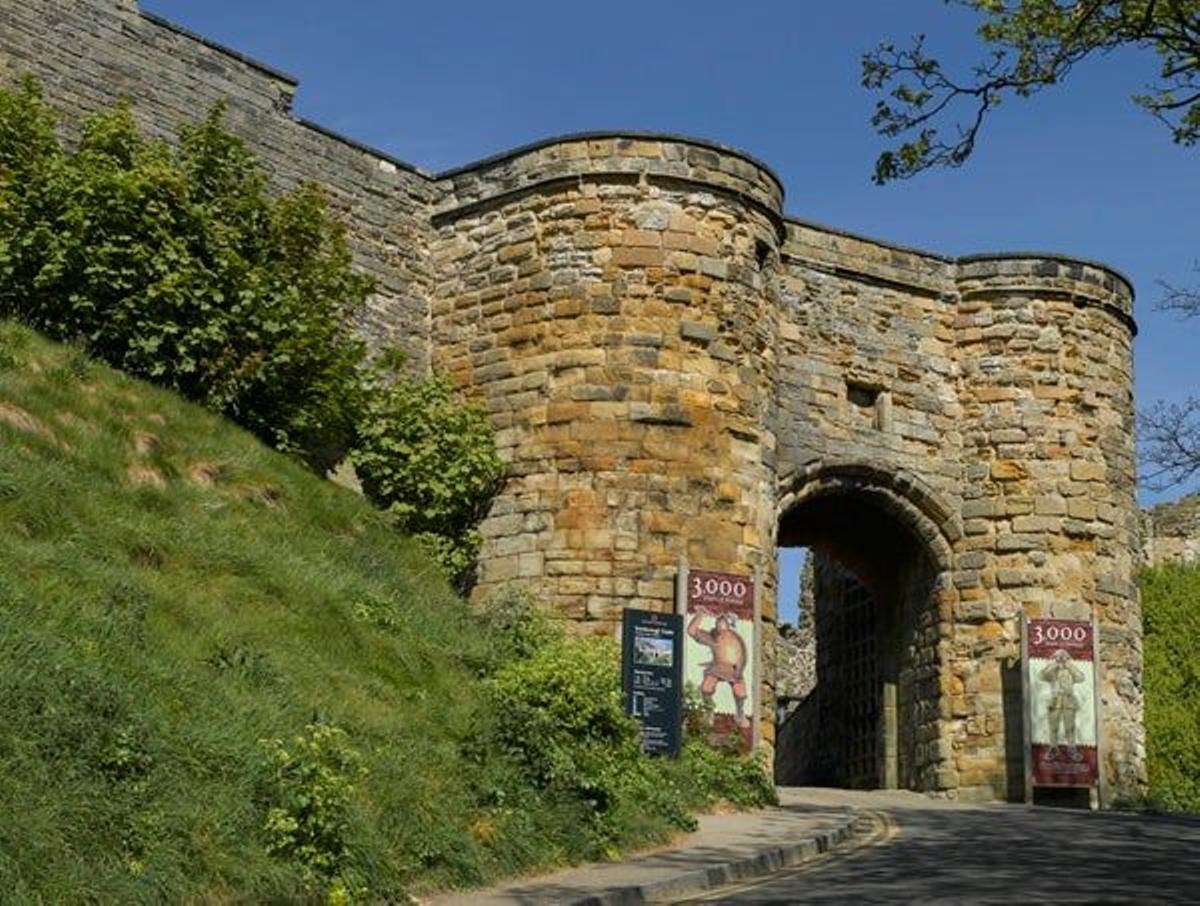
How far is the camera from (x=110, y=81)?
759 inches

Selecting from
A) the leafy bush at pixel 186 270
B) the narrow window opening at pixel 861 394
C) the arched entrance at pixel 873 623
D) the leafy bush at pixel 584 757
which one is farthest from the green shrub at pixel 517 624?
the narrow window opening at pixel 861 394

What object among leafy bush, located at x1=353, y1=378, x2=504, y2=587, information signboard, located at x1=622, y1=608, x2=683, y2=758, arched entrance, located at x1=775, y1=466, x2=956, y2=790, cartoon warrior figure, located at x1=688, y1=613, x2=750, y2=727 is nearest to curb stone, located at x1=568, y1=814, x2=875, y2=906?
information signboard, located at x1=622, y1=608, x2=683, y2=758

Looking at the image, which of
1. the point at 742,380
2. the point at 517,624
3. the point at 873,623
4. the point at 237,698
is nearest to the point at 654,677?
the point at 517,624

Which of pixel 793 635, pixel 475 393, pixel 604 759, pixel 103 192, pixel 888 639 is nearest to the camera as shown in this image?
pixel 604 759

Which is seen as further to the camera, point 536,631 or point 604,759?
point 536,631

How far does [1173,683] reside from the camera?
27578mm

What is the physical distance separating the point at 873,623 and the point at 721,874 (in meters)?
14.2

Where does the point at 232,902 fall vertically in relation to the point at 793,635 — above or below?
below

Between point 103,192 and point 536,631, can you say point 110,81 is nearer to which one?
point 103,192

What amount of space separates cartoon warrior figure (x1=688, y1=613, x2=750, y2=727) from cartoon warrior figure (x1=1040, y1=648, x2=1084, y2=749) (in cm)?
518

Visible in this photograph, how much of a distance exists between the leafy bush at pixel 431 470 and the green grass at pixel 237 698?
1.54 metres

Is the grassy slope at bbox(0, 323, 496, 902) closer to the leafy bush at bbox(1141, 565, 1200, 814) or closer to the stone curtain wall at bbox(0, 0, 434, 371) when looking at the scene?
the stone curtain wall at bbox(0, 0, 434, 371)

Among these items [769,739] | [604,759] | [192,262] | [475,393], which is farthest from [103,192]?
[769,739]

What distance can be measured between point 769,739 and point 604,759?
639cm
